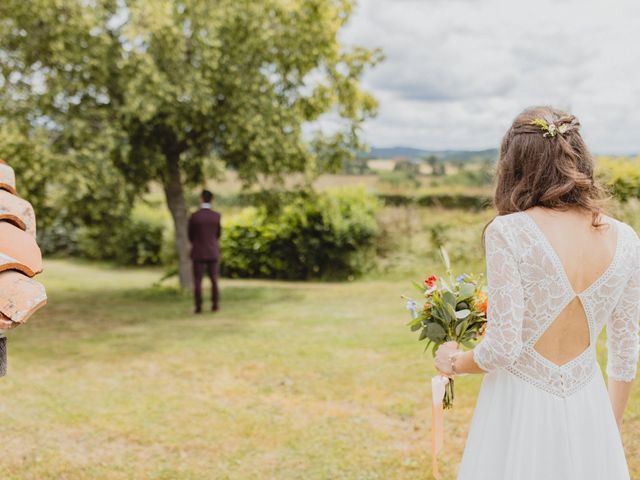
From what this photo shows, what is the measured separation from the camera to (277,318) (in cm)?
1318

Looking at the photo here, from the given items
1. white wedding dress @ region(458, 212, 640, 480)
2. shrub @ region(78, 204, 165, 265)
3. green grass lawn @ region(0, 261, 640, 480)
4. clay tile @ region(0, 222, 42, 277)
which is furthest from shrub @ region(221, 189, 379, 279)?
clay tile @ region(0, 222, 42, 277)

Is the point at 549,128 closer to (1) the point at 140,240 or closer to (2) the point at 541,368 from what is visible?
(2) the point at 541,368

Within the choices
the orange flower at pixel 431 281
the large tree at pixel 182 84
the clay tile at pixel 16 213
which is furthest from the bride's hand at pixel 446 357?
the large tree at pixel 182 84

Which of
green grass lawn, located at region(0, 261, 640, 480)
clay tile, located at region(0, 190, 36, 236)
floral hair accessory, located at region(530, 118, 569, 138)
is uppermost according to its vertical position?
floral hair accessory, located at region(530, 118, 569, 138)

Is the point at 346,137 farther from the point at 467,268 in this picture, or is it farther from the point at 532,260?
the point at 532,260

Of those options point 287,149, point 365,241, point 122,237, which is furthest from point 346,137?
point 122,237

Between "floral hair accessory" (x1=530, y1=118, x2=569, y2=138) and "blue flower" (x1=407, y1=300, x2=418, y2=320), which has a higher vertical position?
"floral hair accessory" (x1=530, y1=118, x2=569, y2=138)

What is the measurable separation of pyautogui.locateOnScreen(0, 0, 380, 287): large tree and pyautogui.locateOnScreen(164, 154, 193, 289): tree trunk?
0.03 metres

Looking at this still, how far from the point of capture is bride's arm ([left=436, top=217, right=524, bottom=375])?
270 cm

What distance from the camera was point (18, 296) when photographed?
7.72ft

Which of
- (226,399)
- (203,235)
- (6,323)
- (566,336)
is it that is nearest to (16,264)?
(6,323)

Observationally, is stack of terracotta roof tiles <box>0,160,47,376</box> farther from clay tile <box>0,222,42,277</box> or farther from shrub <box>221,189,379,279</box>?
shrub <box>221,189,379,279</box>

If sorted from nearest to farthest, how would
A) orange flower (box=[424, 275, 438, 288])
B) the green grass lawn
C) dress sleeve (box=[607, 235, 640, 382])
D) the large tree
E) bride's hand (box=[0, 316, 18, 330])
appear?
bride's hand (box=[0, 316, 18, 330])
dress sleeve (box=[607, 235, 640, 382])
orange flower (box=[424, 275, 438, 288])
the green grass lawn
the large tree

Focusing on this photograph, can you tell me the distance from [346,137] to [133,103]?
224 inches
